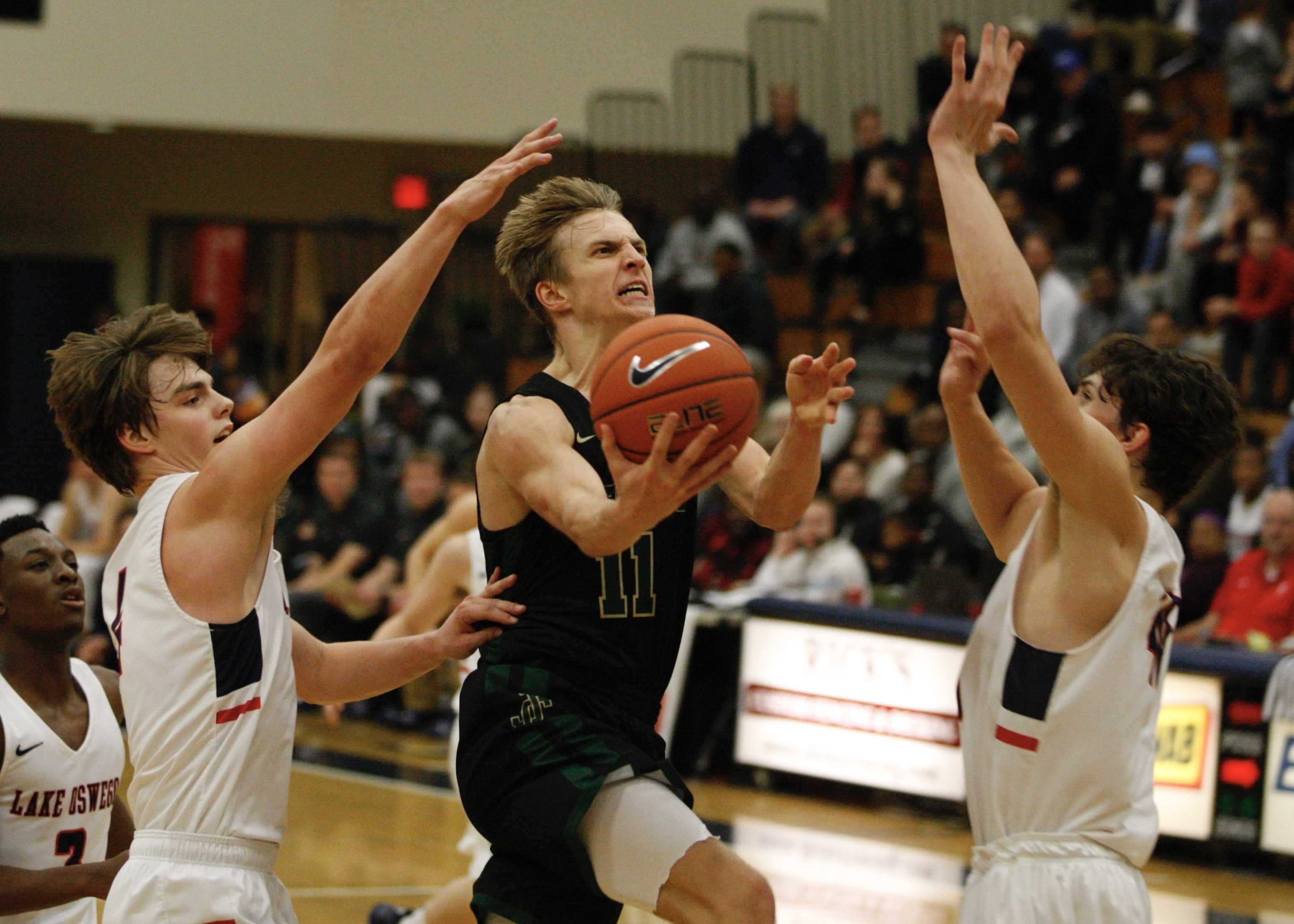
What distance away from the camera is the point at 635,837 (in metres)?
3.26

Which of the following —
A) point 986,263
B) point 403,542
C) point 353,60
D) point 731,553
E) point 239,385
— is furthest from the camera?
point 353,60

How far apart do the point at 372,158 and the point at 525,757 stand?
1501 cm

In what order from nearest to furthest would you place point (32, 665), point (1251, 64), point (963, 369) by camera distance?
point (963, 369) < point (32, 665) < point (1251, 64)

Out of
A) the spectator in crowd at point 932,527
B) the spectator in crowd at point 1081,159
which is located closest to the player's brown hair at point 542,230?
the spectator in crowd at point 932,527

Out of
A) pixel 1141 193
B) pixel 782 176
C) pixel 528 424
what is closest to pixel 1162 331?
pixel 1141 193

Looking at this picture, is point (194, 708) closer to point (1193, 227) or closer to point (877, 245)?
point (1193, 227)

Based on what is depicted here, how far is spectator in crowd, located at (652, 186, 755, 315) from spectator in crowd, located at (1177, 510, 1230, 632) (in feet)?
16.4

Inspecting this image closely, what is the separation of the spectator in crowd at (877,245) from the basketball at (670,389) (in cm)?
989

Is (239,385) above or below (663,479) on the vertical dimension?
below

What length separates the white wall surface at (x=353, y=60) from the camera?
14781 mm

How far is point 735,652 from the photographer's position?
9500 millimetres

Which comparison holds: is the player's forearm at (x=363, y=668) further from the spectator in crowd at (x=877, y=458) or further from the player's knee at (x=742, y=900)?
the spectator in crowd at (x=877, y=458)

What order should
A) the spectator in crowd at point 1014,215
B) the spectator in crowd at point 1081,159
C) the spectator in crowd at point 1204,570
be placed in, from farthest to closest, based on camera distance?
the spectator in crowd at point 1081,159 < the spectator in crowd at point 1014,215 < the spectator in crowd at point 1204,570

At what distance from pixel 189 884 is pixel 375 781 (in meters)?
6.23
